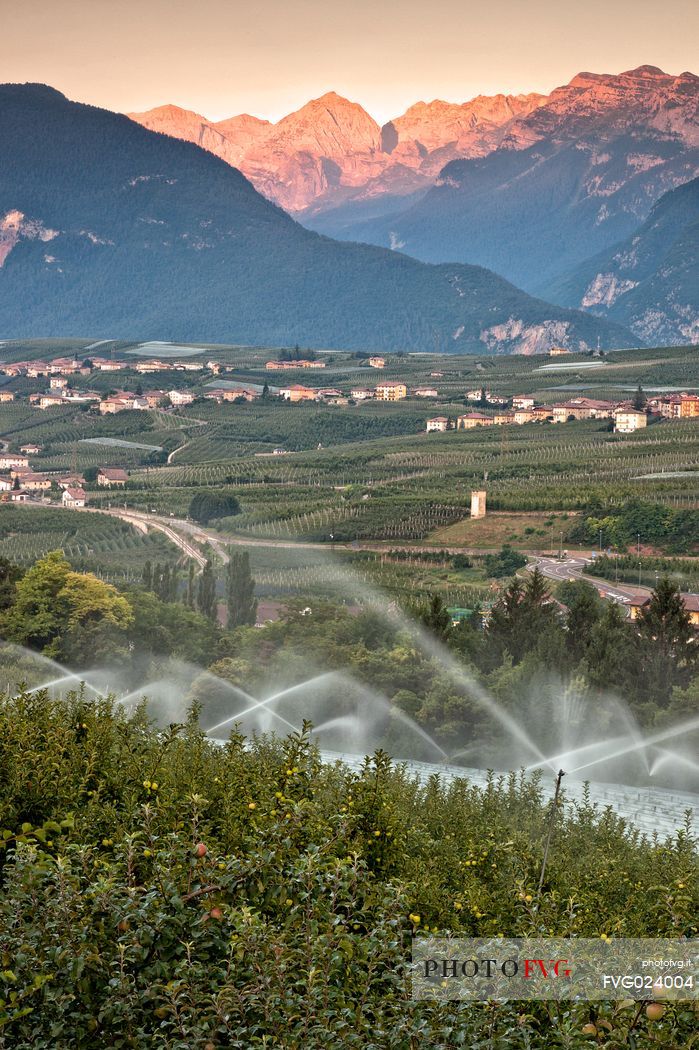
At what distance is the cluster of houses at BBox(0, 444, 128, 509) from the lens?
76938 mm

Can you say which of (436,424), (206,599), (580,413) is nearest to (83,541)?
(206,599)

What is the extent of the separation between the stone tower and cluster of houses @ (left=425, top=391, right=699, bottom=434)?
3590 centimetres

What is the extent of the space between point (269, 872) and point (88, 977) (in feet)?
4.85

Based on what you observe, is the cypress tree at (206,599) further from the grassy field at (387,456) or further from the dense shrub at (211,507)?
the dense shrub at (211,507)

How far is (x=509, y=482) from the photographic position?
2753 inches

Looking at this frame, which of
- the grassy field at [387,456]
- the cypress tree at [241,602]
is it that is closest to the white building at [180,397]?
the grassy field at [387,456]

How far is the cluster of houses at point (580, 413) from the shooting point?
9638 cm

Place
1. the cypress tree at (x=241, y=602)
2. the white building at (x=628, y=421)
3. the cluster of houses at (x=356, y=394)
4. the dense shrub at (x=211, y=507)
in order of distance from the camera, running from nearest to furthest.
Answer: the cypress tree at (x=241, y=602)
the dense shrub at (x=211, y=507)
the white building at (x=628, y=421)
the cluster of houses at (x=356, y=394)

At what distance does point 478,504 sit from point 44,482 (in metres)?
35.6

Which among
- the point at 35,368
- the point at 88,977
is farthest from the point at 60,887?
the point at 35,368

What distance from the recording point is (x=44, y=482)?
277 ft

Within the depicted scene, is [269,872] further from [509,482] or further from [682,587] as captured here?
[509,482]

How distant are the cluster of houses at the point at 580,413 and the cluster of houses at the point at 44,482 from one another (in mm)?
28425

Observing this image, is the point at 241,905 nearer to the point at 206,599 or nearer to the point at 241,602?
the point at 241,602
